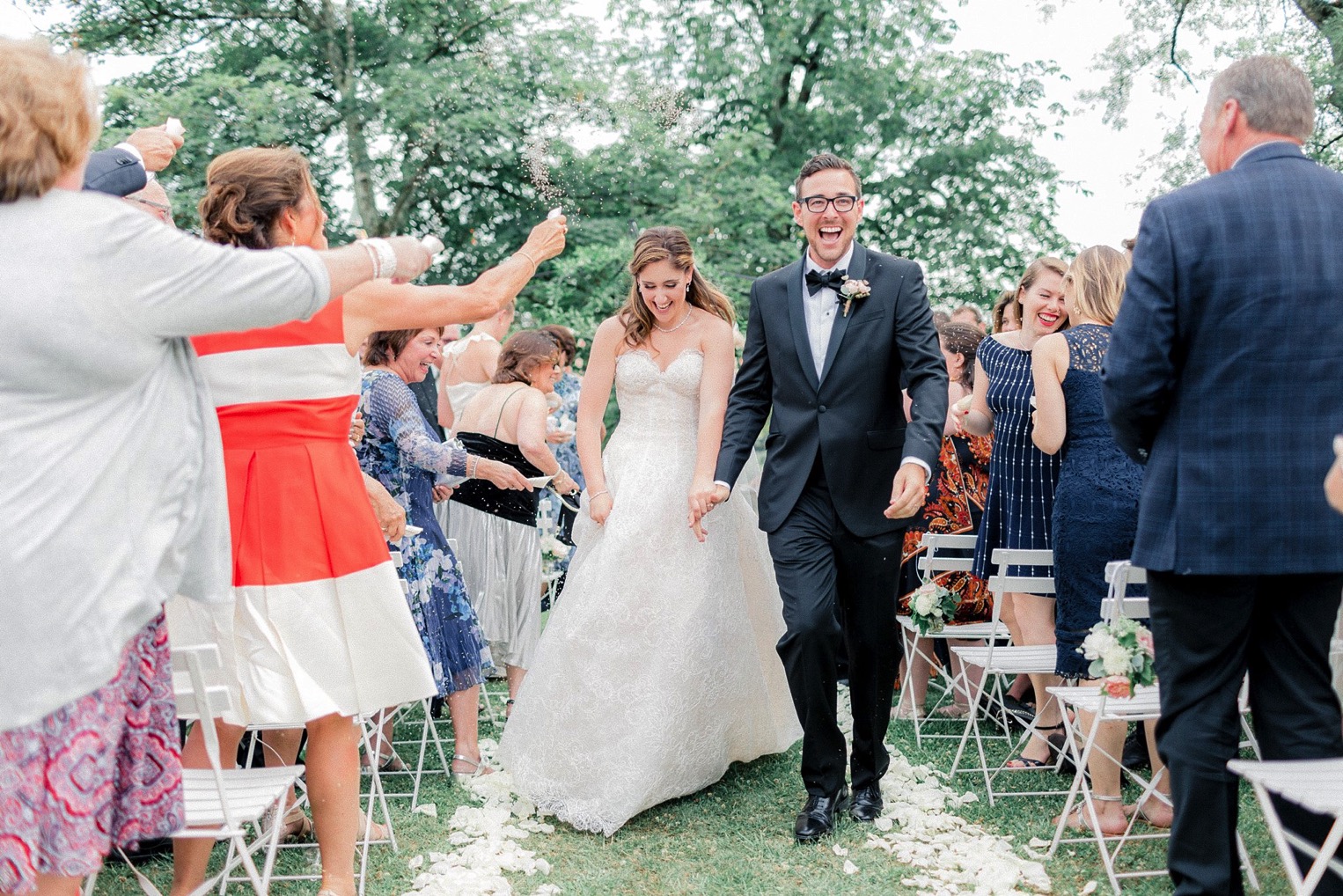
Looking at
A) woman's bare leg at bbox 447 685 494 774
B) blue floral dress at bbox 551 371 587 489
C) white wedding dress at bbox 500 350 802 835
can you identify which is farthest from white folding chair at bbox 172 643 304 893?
blue floral dress at bbox 551 371 587 489

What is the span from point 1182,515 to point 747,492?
370 cm

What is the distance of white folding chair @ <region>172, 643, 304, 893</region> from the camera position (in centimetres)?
276

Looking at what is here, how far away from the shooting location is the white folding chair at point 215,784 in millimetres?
2756

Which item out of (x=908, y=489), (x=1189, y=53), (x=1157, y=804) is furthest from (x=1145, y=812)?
(x=1189, y=53)

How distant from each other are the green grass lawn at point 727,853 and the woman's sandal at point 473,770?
0.66 feet

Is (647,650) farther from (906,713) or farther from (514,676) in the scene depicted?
(906,713)

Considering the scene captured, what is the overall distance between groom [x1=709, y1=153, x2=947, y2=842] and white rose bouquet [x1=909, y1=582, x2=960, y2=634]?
71 cm

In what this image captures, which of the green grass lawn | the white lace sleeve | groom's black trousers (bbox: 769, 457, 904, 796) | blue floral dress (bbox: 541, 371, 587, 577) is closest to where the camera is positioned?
the green grass lawn

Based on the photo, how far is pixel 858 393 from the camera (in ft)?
14.5

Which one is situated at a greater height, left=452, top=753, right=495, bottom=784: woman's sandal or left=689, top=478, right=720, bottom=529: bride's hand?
left=689, top=478, right=720, bottom=529: bride's hand

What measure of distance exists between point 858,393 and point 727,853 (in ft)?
5.49

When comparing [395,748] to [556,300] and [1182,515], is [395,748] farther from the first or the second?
[556,300]

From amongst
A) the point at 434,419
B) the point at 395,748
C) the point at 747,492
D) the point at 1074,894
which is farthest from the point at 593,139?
the point at 1074,894

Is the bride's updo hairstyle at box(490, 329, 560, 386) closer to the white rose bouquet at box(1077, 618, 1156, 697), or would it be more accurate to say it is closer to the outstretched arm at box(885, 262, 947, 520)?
the outstretched arm at box(885, 262, 947, 520)
